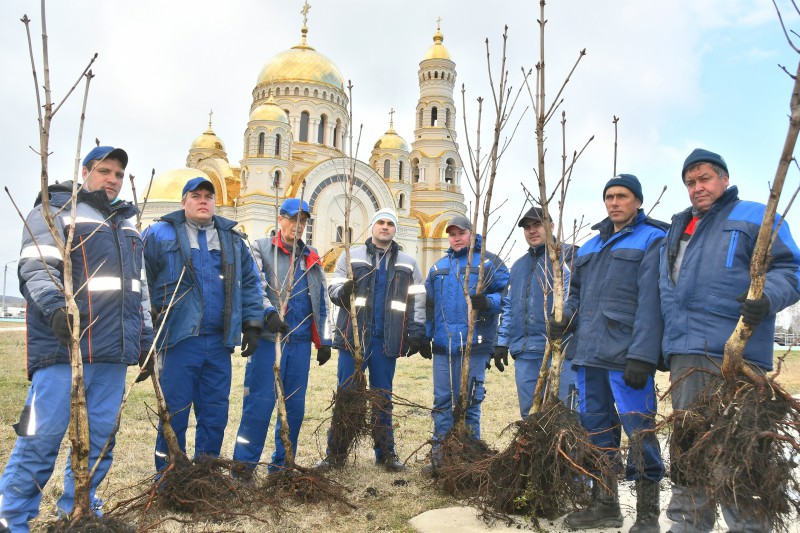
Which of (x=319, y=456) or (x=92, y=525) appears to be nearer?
(x=92, y=525)

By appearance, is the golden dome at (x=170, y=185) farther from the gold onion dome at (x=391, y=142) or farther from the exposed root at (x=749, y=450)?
the exposed root at (x=749, y=450)

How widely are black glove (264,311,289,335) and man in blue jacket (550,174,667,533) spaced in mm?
1790

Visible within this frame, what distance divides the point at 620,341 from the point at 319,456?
9.33ft

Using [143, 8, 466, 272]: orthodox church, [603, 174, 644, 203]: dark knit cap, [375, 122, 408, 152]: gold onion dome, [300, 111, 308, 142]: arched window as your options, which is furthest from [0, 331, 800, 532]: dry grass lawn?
[375, 122, 408, 152]: gold onion dome

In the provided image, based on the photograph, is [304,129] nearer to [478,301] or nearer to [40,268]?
[478,301]

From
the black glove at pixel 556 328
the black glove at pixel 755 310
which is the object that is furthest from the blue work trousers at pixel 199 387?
the black glove at pixel 755 310

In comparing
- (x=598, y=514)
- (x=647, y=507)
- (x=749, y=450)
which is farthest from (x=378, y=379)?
(x=749, y=450)

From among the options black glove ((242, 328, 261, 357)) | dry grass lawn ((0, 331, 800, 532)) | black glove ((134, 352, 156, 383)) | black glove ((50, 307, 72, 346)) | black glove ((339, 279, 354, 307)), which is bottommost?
dry grass lawn ((0, 331, 800, 532))

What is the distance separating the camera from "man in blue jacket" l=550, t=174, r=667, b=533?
3.33 m

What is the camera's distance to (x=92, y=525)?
259cm

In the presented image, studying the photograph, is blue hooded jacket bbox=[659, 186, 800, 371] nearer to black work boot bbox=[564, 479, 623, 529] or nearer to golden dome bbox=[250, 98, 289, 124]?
black work boot bbox=[564, 479, 623, 529]

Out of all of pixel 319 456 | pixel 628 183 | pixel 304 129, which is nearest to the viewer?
pixel 628 183

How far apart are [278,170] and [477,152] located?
28.7 meters

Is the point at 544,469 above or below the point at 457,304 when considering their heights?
below
